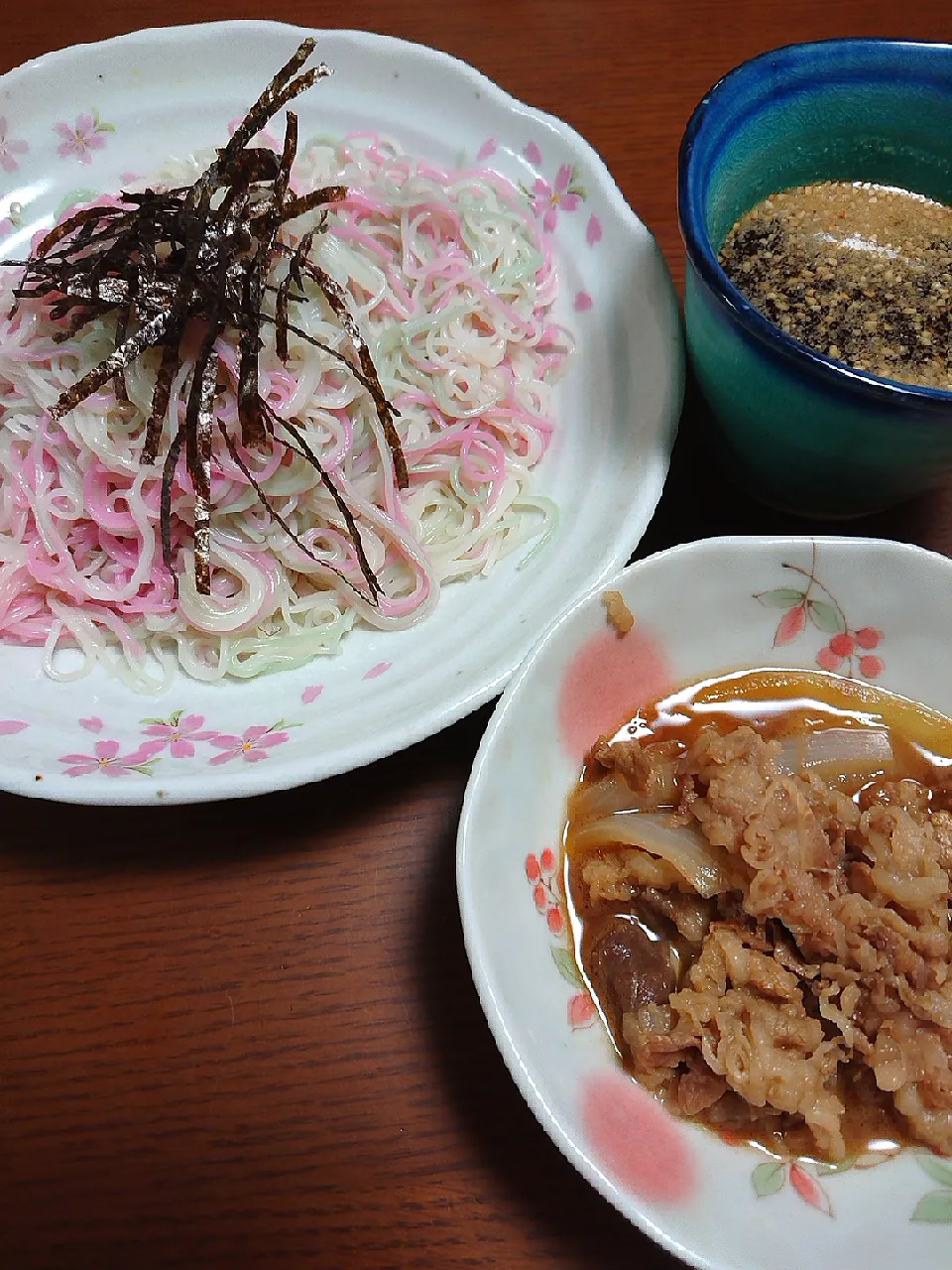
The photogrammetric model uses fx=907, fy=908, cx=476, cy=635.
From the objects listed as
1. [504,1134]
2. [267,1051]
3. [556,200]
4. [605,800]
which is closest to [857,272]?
[556,200]

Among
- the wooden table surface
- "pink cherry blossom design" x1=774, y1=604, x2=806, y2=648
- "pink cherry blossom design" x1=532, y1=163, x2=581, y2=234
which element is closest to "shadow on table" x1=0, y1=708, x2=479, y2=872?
the wooden table surface

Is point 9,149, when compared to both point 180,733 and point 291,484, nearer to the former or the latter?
point 291,484

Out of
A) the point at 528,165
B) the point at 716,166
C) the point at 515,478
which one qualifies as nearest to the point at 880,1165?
the point at 515,478

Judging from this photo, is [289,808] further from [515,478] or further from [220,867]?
[515,478]

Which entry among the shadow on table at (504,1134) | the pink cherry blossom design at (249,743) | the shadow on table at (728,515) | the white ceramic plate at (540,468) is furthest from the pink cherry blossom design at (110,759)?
the shadow on table at (728,515)

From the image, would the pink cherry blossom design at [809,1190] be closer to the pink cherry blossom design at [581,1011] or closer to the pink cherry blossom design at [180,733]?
the pink cherry blossom design at [581,1011]
